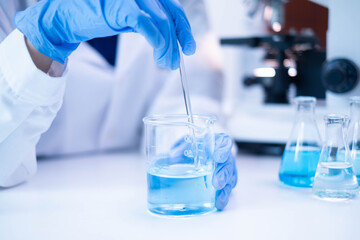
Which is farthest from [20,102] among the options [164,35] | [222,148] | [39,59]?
[222,148]

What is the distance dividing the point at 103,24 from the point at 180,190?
41cm

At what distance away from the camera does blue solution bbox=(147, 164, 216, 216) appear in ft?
2.76

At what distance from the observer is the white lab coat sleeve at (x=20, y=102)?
3.36 ft

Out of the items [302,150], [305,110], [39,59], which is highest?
[39,59]

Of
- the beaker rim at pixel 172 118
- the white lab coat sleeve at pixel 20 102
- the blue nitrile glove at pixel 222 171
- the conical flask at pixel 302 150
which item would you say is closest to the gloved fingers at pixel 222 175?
the blue nitrile glove at pixel 222 171

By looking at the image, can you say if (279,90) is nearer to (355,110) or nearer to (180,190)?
(355,110)

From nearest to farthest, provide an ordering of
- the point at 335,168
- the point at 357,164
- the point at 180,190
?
the point at 180,190
the point at 335,168
the point at 357,164

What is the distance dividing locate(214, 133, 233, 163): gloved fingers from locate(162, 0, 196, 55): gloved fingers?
0.75 feet

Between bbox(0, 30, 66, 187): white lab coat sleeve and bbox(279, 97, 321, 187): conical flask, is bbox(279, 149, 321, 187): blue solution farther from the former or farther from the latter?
bbox(0, 30, 66, 187): white lab coat sleeve

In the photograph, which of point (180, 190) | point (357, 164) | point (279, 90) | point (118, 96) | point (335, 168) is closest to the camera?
point (180, 190)

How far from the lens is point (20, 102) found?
3.42 feet

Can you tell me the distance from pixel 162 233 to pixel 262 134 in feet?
2.64

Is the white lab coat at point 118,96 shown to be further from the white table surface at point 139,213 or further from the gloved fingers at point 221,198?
the gloved fingers at point 221,198

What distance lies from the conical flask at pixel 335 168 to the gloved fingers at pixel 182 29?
0.37 m
